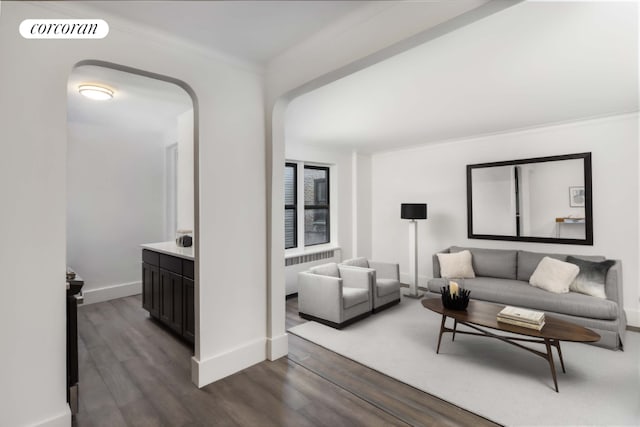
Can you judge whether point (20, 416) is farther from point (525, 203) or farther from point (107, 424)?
point (525, 203)

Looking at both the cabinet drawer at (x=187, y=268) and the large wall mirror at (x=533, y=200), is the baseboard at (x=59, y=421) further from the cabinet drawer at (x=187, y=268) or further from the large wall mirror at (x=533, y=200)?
the large wall mirror at (x=533, y=200)

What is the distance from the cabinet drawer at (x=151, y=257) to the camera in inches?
143

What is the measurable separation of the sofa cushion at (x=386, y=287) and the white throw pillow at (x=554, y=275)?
1.72m

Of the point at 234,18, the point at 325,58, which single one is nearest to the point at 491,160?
the point at 325,58

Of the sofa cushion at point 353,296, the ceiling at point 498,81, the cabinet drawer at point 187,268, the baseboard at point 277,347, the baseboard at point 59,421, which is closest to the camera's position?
the baseboard at point 59,421

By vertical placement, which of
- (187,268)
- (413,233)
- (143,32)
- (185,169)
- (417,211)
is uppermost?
(143,32)

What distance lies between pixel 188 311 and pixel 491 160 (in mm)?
4707

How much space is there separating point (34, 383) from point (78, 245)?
11.2 ft

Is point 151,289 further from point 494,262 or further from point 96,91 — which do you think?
point 494,262

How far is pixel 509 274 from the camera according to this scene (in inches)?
173

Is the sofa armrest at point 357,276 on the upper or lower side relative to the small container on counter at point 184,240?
lower

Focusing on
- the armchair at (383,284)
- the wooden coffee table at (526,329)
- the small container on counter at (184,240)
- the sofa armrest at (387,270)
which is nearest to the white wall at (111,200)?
the small container on counter at (184,240)

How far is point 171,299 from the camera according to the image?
339 centimetres

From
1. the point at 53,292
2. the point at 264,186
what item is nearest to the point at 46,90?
the point at 53,292
